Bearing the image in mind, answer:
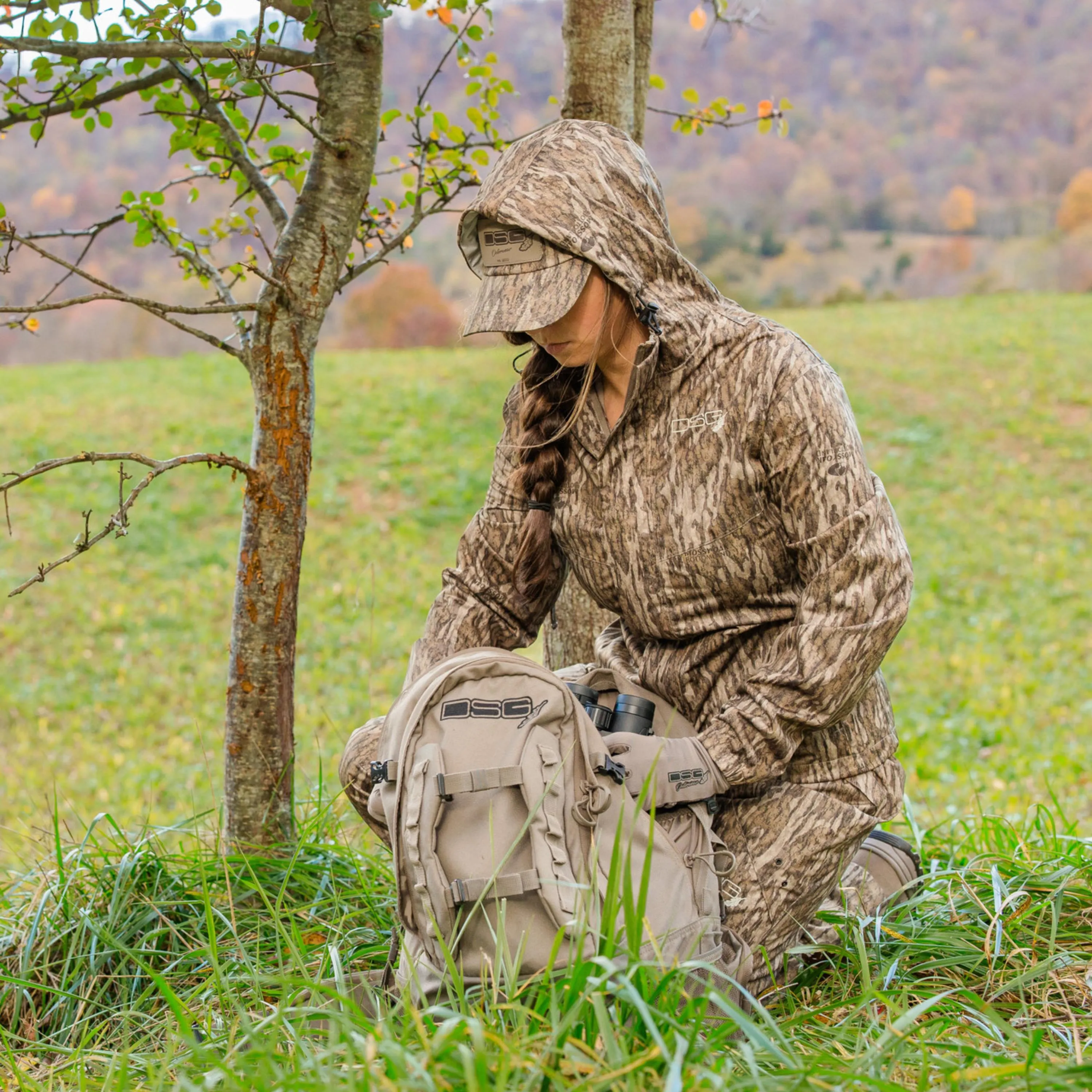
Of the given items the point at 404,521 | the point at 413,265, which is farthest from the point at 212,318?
the point at 413,265

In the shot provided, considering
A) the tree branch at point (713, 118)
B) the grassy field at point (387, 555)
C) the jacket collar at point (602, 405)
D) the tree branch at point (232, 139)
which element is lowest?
the grassy field at point (387, 555)

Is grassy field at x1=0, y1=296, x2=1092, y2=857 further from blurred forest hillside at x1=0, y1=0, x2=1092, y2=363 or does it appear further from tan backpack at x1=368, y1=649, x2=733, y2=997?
blurred forest hillside at x1=0, y1=0, x2=1092, y2=363

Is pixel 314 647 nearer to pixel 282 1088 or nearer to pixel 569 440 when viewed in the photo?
pixel 569 440

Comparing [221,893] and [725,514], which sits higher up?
[725,514]

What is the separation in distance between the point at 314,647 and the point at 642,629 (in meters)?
6.59

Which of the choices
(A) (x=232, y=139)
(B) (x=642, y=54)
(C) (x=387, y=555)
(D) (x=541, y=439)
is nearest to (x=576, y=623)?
(D) (x=541, y=439)

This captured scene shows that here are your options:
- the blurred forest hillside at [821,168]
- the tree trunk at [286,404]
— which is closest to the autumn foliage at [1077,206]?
the blurred forest hillside at [821,168]

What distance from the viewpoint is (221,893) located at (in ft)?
7.66

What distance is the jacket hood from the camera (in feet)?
6.22

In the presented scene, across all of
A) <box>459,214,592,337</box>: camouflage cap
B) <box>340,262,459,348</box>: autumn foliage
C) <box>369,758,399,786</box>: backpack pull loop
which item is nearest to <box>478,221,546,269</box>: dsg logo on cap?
<box>459,214,592,337</box>: camouflage cap

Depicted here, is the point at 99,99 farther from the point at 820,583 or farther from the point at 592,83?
the point at 820,583

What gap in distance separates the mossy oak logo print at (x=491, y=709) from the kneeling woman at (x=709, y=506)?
206 mm

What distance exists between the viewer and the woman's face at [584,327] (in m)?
1.96

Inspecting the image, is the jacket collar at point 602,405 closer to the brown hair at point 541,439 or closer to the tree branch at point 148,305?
the brown hair at point 541,439
